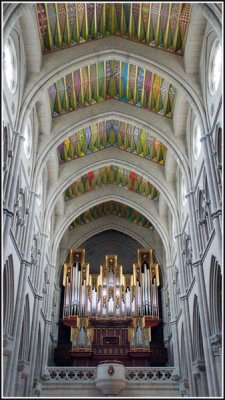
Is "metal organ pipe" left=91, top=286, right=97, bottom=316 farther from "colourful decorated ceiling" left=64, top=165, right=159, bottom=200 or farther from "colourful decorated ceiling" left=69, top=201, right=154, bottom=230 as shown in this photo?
"colourful decorated ceiling" left=64, top=165, right=159, bottom=200

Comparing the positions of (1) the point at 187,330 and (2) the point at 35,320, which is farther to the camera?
(2) the point at 35,320

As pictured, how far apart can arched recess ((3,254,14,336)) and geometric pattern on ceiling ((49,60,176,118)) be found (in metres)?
8.53

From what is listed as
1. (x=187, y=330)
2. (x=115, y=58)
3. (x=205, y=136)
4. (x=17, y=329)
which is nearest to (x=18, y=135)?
(x=115, y=58)

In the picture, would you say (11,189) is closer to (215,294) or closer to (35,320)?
(35,320)

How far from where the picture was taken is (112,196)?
2864cm

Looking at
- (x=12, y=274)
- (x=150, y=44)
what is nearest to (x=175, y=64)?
(x=150, y=44)

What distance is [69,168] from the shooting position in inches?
984

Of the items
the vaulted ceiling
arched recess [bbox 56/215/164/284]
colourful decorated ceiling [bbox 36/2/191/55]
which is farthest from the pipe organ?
colourful decorated ceiling [bbox 36/2/191/55]

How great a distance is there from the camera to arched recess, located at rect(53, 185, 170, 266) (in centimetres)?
2719

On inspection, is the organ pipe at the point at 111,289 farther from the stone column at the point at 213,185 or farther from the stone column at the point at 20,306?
the stone column at the point at 213,185

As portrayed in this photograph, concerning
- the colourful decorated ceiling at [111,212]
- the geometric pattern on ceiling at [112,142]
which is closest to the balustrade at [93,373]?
the colourful decorated ceiling at [111,212]

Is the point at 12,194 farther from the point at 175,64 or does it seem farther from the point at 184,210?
the point at 184,210

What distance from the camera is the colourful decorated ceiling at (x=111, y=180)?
2784cm

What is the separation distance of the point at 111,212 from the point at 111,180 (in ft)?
12.3
